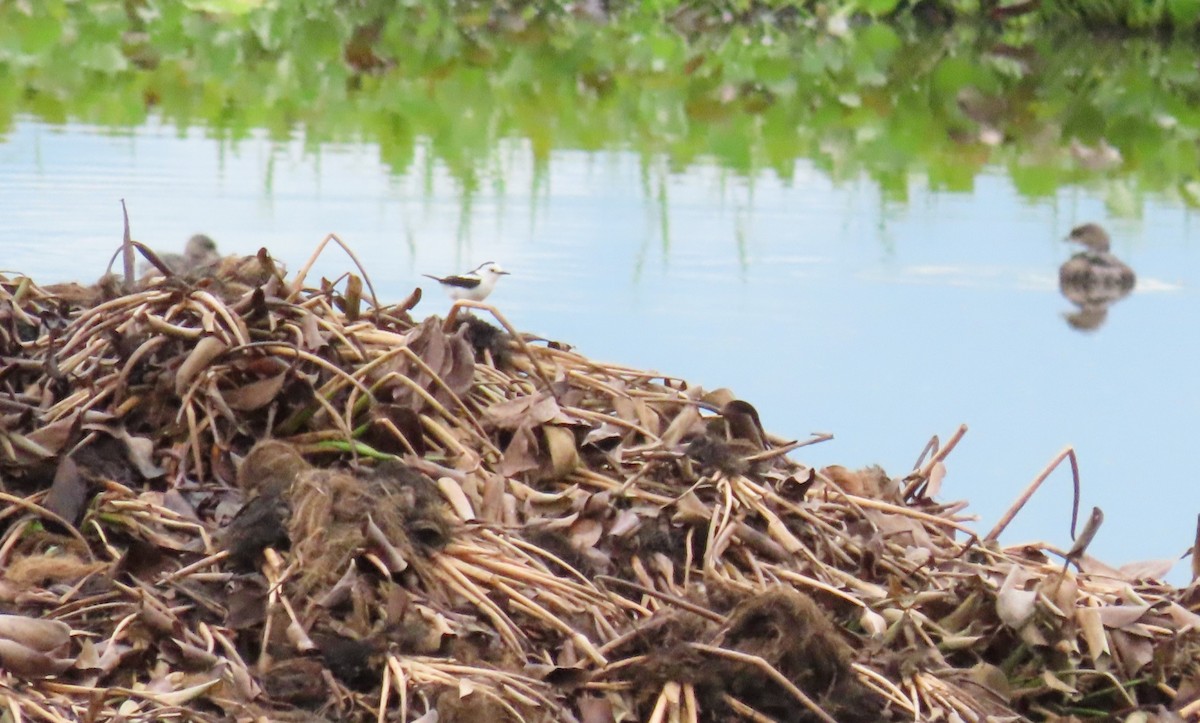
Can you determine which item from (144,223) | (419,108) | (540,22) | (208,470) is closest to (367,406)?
(208,470)

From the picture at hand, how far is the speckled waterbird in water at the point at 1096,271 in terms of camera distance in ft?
10.7

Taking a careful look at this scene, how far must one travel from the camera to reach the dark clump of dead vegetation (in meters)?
1.17

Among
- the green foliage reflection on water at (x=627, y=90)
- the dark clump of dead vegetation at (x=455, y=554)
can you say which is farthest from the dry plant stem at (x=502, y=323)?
the green foliage reflection on water at (x=627, y=90)

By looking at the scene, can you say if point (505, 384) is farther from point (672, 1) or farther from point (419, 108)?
point (672, 1)

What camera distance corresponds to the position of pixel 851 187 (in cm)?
429

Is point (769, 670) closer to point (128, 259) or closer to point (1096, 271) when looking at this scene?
point (128, 259)

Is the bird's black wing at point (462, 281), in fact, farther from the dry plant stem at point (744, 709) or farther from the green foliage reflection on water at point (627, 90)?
the green foliage reflection on water at point (627, 90)

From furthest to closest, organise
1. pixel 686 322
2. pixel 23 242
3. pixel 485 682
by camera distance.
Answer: pixel 23 242, pixel 686 322, pixel 485 682

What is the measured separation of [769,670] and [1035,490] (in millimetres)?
499

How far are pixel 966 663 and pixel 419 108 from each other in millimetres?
4278

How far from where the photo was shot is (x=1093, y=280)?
3.25 metres

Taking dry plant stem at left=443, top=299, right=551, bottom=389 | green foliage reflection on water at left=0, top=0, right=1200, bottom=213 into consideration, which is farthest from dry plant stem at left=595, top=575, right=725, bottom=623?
green foliage reflection on water at left=0, top=0, right=1200, bottom=213

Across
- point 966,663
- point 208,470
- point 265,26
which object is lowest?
point 966,663

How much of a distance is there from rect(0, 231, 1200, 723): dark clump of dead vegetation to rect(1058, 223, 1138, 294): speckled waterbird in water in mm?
1713
